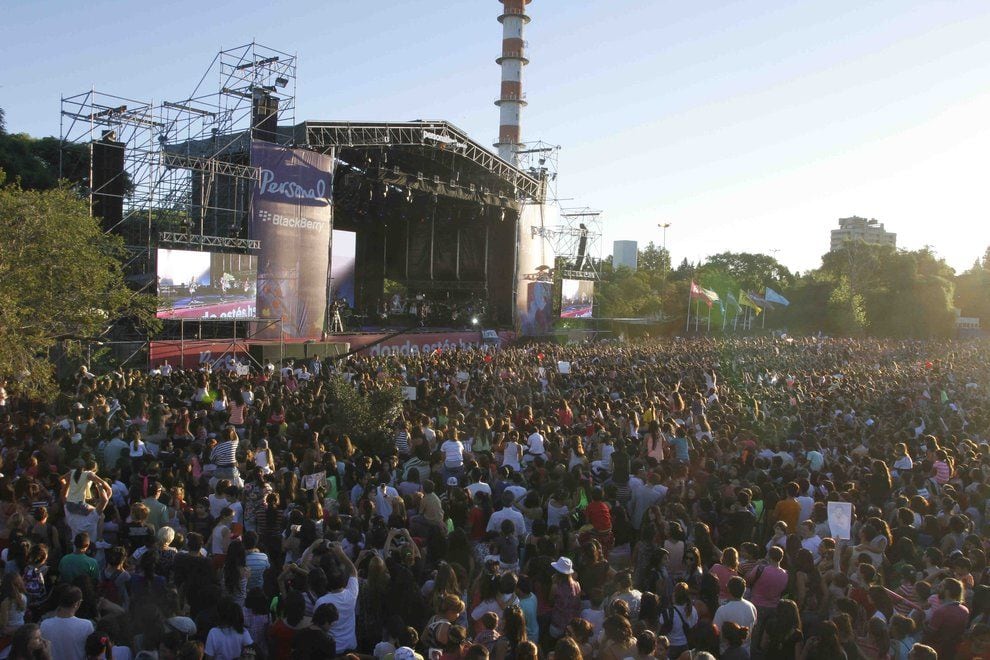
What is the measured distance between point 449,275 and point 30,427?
27.4 meters

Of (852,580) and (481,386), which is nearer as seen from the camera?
(852,580)

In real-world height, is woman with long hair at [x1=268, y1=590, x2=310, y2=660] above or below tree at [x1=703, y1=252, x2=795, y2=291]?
below

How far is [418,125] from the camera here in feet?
87.5

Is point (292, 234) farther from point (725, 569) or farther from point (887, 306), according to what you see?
point (887, 306)

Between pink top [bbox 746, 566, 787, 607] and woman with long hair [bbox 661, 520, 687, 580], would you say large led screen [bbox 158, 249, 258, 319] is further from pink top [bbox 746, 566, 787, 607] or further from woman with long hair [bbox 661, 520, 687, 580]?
pink top [bbox 746, 566, 787, 607]

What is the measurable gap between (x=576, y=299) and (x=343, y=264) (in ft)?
41.0

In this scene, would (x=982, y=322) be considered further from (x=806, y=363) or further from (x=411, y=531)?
(x=411, y=531)

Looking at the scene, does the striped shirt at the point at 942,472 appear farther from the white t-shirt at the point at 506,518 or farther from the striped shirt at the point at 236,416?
the striped shirt at the point at 236,416

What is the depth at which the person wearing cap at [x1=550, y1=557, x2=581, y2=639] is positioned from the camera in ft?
17.7

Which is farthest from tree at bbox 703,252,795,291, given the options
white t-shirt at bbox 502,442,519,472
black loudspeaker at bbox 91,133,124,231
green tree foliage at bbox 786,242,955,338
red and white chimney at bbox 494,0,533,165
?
white t-shirt at bbox 502,442,519,472

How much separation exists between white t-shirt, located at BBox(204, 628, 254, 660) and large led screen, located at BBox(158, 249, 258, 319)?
1726cm

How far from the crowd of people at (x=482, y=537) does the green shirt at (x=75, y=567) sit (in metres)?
0.02

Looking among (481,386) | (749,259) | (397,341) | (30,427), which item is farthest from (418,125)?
(749,259)

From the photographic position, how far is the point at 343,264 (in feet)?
107
